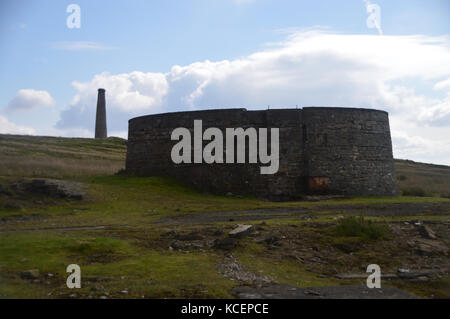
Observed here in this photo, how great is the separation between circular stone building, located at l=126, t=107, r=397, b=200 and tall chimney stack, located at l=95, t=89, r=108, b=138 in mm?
42621

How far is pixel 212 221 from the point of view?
41.1ft

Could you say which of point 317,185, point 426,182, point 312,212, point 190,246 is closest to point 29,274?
point 190,246

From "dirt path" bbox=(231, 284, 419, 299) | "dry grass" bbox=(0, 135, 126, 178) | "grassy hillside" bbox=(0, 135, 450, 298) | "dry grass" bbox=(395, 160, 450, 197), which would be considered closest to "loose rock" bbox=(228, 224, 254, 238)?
"grassy hillside" bbox=(0, 135, 450, 298)

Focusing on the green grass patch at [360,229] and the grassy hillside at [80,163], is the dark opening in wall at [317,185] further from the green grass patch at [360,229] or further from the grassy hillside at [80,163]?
the green grass patch at [360,229]

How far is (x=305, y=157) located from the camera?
20.0 meters

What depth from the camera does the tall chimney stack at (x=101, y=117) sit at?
60.7 m

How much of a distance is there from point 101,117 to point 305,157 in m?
46.9

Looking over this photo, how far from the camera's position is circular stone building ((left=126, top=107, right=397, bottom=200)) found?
20.0 metres

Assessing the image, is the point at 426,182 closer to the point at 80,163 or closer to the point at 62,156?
the point at 80,163

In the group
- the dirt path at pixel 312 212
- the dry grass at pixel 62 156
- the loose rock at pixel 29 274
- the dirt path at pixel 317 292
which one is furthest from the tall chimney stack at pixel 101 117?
the dirt path at pixel 317 292

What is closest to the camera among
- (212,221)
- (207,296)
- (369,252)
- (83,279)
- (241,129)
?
(207,296)
